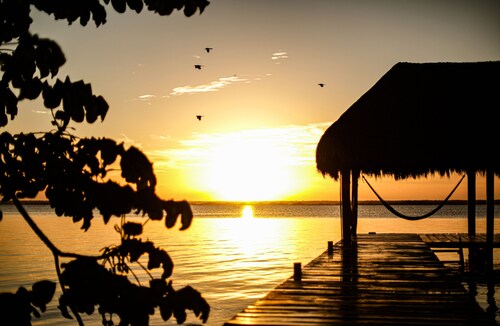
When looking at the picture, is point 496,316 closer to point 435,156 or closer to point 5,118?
point 435,156

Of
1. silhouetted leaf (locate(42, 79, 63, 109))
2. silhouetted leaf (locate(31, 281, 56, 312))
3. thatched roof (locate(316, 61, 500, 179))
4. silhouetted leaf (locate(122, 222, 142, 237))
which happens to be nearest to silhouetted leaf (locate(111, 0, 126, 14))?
silhouetted leaf (locate(42, 79, 63, 109))

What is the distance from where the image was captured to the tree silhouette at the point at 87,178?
1830 millimetres

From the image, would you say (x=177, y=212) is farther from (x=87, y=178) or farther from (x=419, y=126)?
(x=419, y=126)

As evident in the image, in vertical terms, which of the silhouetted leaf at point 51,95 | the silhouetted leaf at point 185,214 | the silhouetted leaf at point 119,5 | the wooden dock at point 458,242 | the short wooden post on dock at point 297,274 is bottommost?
the wooden dock at point 458,242

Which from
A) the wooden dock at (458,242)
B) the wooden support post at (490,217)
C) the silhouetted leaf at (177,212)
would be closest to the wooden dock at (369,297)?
the silhouetted leaf at (177,212)

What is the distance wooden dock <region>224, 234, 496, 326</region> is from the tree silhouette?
2.63m

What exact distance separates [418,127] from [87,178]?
949 cm

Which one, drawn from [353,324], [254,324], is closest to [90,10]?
[254,324]

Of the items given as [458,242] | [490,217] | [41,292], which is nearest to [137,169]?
[41,292]

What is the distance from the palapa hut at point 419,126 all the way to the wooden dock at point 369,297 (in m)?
2.31

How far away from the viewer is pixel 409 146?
35.6ft

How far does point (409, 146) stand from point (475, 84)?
1.96 metres

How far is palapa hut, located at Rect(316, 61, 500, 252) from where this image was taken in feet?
35.1

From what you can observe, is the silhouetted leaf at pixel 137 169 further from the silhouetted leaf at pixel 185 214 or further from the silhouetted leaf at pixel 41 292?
the silhouetted leaf at pixel 41 292
